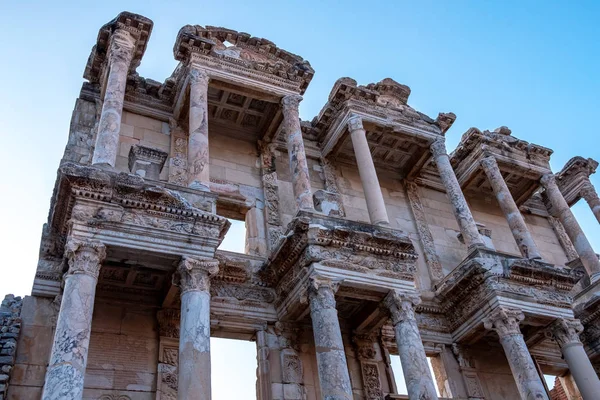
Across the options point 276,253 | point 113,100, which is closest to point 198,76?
point 113,100

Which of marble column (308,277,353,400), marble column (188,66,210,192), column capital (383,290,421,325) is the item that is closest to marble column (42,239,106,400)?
marble column (188,66,210,192)

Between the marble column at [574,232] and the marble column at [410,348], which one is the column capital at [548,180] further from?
the marble column at [410,348]

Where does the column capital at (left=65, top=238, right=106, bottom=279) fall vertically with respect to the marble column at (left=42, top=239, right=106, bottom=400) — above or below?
above

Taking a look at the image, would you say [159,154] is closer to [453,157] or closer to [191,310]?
[191,310]

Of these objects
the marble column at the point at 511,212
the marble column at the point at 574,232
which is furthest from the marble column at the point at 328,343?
the marble column at the point at 574,232

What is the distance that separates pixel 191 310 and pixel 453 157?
42.5 ft

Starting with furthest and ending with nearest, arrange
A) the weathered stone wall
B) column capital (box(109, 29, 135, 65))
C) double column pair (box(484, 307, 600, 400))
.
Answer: column capital (box(109, 29, 135, 65)) < double column pair (box(484, 307, 600, 400)) < the weathered stone wall

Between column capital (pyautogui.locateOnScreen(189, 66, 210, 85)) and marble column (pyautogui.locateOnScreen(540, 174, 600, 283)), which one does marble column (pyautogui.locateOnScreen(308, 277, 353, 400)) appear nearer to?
column capital (pyautogui.locateOnScreen(189, 66, 210, 85))

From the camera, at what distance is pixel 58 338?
30.4 ft

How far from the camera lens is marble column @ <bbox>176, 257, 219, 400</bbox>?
9773mm

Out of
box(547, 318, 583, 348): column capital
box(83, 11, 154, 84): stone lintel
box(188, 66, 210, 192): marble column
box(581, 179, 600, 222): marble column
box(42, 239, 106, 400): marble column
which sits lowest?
box(42, 239, 106, 400): marble column

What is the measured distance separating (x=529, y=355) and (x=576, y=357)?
151 centimetres

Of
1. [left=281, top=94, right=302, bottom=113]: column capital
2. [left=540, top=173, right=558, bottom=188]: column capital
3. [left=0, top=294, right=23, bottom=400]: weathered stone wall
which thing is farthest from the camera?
[left=540, top=173, right=558, bottom=188]: column capital

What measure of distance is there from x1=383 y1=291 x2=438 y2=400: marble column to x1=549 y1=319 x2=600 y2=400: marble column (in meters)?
4.56
